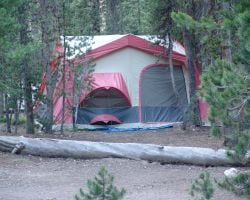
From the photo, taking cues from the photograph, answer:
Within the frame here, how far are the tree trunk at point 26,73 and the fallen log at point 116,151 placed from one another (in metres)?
3.10

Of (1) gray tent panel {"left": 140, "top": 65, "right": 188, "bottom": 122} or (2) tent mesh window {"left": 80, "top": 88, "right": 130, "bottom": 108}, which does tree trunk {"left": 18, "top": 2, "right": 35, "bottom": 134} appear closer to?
(2) tent mesh window {"left": 80, "top": 88, "right": 130, "bottom": 108}

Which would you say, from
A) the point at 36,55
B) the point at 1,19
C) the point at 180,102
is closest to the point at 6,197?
the point at 1,19

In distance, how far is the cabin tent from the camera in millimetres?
17344

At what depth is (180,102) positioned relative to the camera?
690 inches

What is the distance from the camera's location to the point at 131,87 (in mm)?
17750

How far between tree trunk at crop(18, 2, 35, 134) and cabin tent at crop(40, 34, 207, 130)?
1.62 m

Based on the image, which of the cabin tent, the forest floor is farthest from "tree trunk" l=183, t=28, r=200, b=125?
the forest floor

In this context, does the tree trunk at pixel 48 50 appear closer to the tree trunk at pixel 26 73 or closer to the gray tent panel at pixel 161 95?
the tree trunk at pixel 26 73

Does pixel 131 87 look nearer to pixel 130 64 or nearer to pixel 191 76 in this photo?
pixel 130 64

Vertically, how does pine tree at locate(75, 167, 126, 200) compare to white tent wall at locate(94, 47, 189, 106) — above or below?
below

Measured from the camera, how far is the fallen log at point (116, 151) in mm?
10828

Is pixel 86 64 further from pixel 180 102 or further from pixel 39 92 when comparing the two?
pixel 180 102

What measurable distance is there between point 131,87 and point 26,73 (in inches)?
156

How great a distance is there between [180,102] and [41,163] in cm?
721
